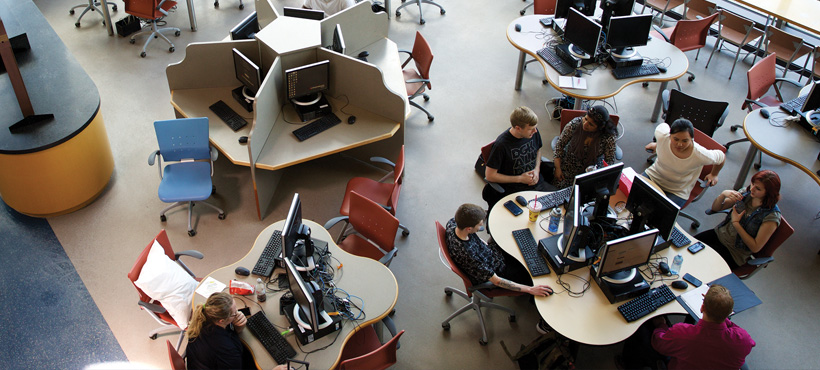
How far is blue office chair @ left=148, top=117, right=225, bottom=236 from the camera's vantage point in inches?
209

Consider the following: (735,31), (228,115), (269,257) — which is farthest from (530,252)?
(735,31)

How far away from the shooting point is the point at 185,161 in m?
5.59

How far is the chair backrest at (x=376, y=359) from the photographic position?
143 inches

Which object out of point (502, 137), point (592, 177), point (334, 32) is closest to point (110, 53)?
point (334, 32)

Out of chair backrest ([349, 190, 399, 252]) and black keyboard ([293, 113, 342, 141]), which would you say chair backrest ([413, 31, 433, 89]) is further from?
chair backrest ([349, 190, 399, 252])

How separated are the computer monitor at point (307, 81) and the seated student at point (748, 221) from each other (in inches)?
138

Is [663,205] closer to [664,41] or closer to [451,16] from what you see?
[664,41]

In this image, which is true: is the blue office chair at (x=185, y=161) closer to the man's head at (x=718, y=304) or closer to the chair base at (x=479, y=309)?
the chair base at (x=479, y=309)

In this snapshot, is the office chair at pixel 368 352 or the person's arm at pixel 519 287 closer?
the office chair at pixel 368 352

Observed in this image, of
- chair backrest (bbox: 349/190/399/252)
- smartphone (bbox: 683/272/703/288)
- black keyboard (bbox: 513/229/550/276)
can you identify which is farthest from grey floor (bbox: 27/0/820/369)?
smartphone (bbox: 683/272/703/288)

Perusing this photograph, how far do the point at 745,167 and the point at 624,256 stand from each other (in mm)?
2695

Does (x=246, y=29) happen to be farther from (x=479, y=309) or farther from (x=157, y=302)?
(x=479, y=309)

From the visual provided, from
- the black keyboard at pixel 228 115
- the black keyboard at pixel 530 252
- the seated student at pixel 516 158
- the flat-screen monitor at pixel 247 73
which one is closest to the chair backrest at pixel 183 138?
the black keyboard at pixel 228 115

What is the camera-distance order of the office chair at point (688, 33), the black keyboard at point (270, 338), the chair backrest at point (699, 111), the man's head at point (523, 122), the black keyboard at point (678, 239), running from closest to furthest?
1. the black keyboard at point (270, 338)
2. the black keyboard at point (678, 239)
3. the man's head at point (523, 122)
4. the chair backrest at point (699, 111)
5. the office chair at point (688, 33)
